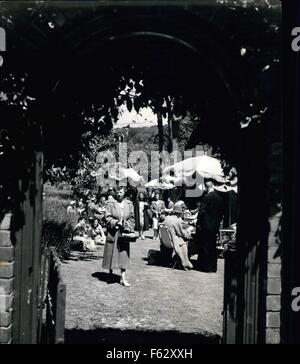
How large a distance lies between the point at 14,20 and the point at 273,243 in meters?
2.30

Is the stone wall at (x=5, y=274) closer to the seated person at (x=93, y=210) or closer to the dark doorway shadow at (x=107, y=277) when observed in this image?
the dark doorway shadow at (x=107, y=277)

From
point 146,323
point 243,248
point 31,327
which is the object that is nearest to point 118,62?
point 243,248

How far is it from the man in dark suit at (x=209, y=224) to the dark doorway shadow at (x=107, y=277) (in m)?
1.99

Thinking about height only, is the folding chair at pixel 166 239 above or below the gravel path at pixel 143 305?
above

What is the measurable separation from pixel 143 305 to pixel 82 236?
711 cm

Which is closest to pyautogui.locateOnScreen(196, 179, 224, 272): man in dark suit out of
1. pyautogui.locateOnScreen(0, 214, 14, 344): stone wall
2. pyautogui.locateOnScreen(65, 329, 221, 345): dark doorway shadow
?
pyautogui.locateOnScreen(65, 329, 221, 345): dark doorway shadow

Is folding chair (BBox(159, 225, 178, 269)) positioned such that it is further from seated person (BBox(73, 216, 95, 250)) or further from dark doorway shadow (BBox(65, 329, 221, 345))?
dark doorway shadow (BBox(65, 329, 221, 345))

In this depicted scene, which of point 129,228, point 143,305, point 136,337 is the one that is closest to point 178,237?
point 129,228

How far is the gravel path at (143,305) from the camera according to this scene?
6.40m

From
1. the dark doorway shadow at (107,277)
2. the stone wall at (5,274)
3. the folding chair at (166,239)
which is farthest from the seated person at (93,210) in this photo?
the stone wall at (5,274)

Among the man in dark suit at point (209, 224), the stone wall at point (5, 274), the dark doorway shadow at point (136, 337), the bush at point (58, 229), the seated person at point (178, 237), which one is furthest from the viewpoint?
the bush at point (58, 229)

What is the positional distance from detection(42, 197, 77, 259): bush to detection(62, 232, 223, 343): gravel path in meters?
0.58

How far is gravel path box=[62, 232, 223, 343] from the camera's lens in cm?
640
